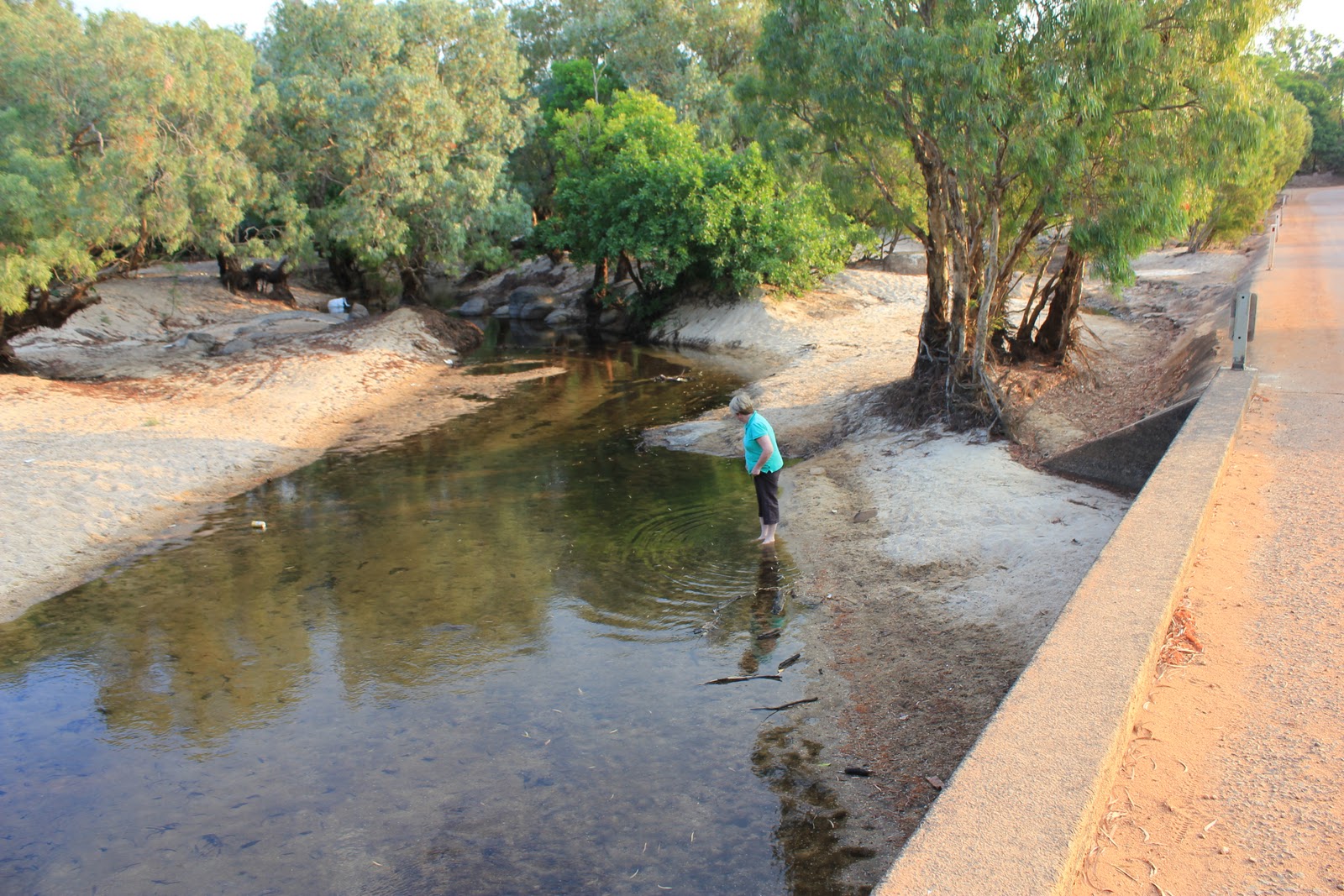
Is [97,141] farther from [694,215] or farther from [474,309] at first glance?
[474,309]

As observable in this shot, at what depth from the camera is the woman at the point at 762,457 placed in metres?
10.8

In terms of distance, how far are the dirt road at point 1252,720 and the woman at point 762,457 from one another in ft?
14.8

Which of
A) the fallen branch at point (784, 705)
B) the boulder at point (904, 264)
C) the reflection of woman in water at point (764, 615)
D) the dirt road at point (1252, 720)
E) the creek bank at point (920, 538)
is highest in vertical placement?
the boulder at point (904, 264)

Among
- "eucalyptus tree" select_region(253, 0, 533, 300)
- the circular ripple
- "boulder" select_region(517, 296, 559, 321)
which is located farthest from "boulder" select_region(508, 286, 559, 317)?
the circular ripple

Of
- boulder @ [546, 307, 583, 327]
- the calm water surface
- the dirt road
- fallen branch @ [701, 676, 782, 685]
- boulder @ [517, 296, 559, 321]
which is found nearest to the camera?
the dirt road

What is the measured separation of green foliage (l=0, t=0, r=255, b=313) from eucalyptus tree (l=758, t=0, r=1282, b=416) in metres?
13.6

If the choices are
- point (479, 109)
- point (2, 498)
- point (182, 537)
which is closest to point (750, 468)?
point (182, 537)

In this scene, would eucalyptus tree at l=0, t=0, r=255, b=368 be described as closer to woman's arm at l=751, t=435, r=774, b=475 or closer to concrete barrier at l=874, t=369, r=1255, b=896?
woman's arm at l=751, t=435, r=774, b=475

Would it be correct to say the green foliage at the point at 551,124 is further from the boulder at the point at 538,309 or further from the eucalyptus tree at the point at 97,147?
the eucalyptus tree at the point at 97,147

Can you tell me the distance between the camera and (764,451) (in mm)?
10812

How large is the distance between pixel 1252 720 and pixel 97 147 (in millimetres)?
22383

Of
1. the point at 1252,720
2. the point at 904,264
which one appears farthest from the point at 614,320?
the point at 1252,720

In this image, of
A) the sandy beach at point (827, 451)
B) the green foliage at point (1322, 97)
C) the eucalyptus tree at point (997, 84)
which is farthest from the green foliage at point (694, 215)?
the green foliage at point (1322, 97)

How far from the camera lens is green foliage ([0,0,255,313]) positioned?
59.8ft
